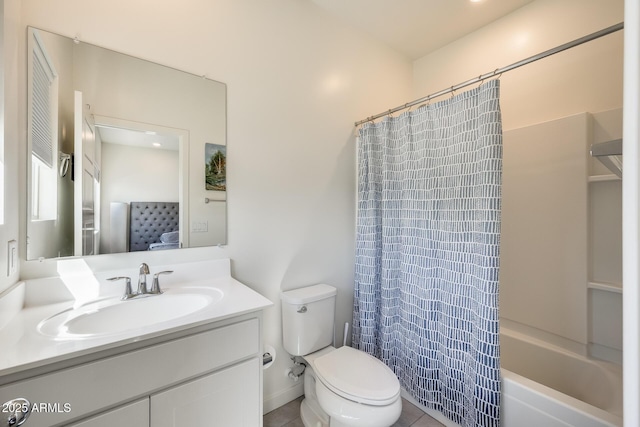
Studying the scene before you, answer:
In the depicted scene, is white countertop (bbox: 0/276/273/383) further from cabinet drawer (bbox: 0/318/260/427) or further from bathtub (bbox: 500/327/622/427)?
bathtub (bbox: 500/327/622/427)

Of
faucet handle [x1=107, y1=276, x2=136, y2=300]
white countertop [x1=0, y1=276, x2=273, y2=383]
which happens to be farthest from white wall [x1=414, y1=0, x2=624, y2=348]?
faucet handle [x1=107, y1=276, x2=136, y2=300]

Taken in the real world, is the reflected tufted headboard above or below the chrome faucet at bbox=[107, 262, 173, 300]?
above

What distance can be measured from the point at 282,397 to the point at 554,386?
66.2 inches

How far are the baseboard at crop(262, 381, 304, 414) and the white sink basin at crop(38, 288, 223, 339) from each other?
0.88 m

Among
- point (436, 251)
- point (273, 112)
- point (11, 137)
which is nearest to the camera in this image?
point (11, 137)

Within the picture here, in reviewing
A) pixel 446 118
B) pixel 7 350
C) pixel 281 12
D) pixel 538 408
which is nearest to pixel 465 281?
pixel 538 408

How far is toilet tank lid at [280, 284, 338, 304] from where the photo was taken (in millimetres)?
1609

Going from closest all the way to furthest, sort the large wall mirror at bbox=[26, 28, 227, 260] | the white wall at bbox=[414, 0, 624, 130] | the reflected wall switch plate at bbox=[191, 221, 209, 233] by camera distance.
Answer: the large wall mirror at bbox=[26, 28, 227, 260] < the reflected wall switch plate at bbox=[191, 221, 209, 233] < the white wall at bbox=[414, 0, 624, 130]

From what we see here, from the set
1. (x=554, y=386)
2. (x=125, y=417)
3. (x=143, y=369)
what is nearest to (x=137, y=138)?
(x=143, y=369)

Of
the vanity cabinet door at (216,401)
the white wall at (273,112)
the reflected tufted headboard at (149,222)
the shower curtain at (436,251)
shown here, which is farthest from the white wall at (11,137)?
the shower curtain at (436,251)

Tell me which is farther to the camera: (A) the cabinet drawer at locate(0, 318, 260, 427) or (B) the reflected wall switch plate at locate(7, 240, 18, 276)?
(B) the reflected wall switch plate at locate(7, 240, 18, 276)

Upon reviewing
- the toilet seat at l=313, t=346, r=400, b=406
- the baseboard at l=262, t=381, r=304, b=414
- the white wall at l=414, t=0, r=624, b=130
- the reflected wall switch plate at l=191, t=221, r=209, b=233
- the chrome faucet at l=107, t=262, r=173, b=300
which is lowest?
the baseboard at l=262, t=381, r=304, b=414

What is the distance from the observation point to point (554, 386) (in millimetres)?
1617

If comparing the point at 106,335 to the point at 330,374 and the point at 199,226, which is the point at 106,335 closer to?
the point at 199,226
